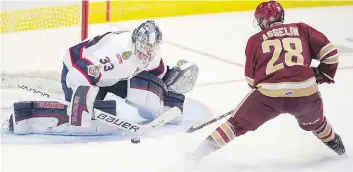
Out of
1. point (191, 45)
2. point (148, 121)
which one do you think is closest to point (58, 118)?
point (148, 121)

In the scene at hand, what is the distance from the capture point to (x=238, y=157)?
245 centimetres

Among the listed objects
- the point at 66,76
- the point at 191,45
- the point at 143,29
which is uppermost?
the point at 143,29

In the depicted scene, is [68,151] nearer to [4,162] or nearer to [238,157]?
[4,162]

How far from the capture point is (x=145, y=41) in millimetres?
2543

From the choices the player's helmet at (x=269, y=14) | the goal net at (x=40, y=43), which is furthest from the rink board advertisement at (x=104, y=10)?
the player's helmet at (x=269, y=14)

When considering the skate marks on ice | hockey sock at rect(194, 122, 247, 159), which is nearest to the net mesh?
the skate marks on ice

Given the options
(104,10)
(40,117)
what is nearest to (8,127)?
(40,117)

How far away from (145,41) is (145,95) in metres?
0.24

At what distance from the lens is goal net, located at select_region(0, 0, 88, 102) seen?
3123 mm

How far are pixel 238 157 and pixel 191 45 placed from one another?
5.92 ft

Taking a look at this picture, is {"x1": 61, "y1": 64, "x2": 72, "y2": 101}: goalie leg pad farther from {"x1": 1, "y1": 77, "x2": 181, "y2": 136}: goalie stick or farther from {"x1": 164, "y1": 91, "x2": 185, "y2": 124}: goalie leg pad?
{"x1": 164, "y1": 91, "x2": 185, "y2": 124}: goalie leg pad

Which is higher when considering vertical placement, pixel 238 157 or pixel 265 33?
pixel 265 33

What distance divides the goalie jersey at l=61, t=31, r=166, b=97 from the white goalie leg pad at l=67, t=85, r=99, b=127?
0.10m

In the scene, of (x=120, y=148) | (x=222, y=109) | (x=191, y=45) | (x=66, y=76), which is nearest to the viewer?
(x=120, y=148)
